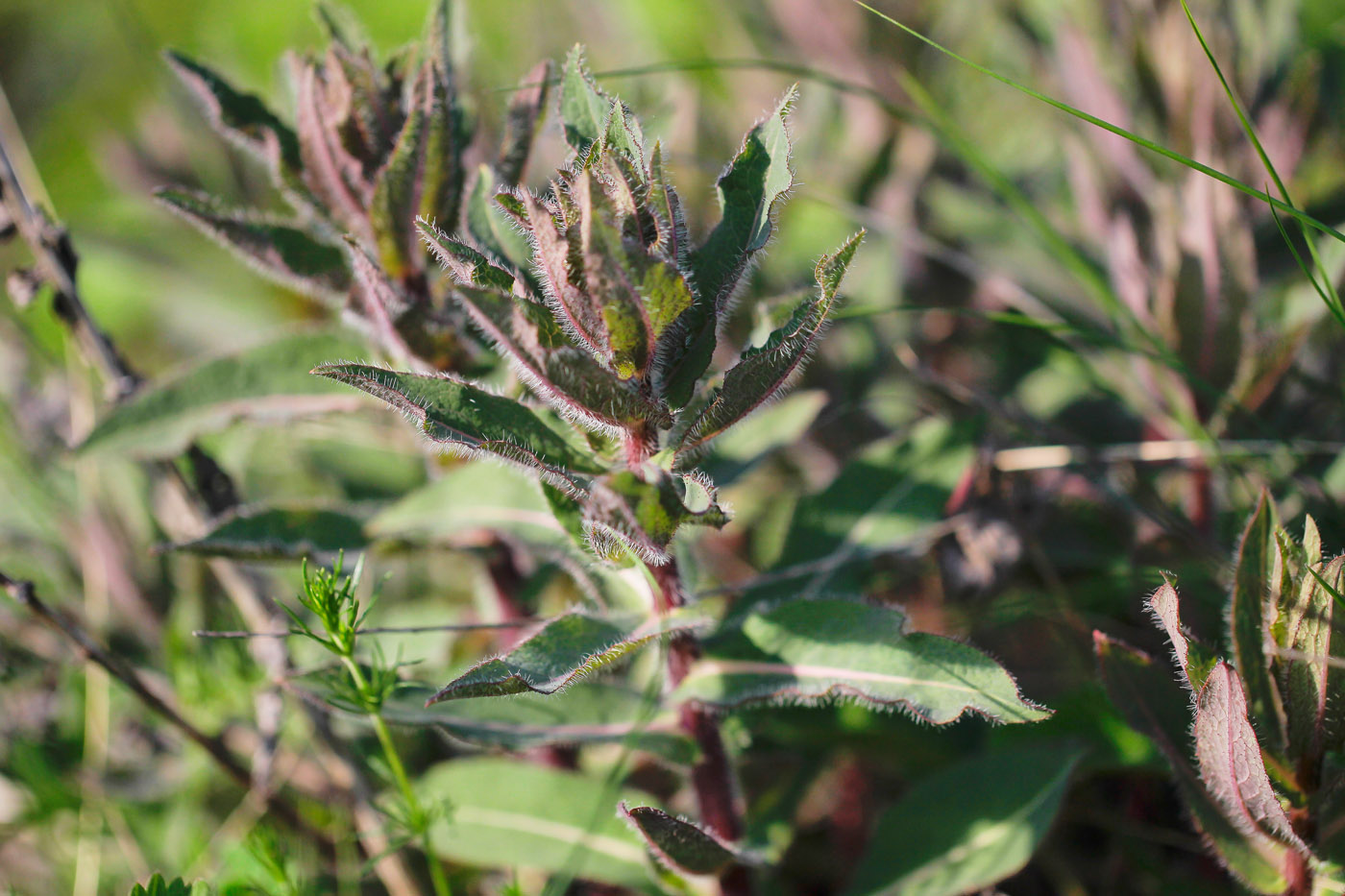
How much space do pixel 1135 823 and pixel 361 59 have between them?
1.73 metres

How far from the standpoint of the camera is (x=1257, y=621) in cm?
114

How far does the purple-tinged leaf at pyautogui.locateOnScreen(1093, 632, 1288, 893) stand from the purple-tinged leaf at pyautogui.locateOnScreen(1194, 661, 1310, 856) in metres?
0.05

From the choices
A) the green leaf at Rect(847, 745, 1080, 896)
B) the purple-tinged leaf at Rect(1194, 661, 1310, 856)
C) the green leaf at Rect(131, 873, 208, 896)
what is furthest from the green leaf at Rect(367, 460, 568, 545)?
the purple-tinged leaf at Rect(1194, 661, 1310, 856)

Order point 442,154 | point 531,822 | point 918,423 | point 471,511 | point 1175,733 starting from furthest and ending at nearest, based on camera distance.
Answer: point 918,423 < point 531,822 < point 471,511 < point 442,154 < point 1175,733

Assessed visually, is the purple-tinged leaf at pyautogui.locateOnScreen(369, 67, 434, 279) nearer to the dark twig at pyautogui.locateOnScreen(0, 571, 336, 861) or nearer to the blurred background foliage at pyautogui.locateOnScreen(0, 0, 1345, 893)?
the blurred background foliage at pyautogui.locateOnScreen(0, 0, 1345, 893)

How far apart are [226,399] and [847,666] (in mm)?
1059

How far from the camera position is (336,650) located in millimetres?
1124

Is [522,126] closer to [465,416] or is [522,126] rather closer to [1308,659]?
[465,416]

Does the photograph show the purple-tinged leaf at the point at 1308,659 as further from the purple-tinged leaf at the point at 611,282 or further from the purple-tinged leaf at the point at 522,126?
the purple-tinged leaf at the point at 522,126

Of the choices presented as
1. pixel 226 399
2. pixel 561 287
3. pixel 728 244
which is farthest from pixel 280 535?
pixel 728 244

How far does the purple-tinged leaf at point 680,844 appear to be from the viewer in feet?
3.73

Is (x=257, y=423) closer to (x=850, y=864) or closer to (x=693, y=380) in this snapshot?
(x=693, y=380)

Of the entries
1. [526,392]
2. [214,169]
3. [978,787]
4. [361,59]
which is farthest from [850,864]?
[214,169]

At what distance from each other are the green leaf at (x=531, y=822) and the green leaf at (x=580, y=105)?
94 cm
